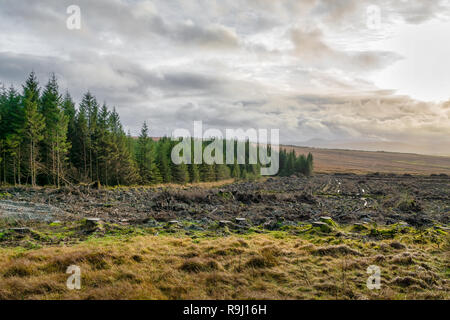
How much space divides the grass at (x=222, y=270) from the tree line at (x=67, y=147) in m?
19.6

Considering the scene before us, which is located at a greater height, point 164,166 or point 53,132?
point 53,132

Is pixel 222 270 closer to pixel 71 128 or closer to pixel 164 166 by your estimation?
pixel 71 128

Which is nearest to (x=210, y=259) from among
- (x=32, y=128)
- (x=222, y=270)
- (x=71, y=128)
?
(x=222, y=270)

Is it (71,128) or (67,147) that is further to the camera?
(71,128)

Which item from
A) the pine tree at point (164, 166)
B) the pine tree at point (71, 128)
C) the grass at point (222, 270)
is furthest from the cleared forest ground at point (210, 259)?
the pine tree at point (164, 166)

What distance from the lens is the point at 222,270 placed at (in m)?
7.44

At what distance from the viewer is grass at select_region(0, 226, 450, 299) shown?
606cm

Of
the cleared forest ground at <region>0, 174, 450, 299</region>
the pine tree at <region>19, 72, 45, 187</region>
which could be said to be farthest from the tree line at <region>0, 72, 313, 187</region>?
the cleared forest ground at <region>0, 174, 450, 299</region>

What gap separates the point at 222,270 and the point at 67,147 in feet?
131

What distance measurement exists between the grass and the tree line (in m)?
19.6

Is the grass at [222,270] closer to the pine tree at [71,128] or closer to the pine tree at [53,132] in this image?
the pine tree at [53,132]

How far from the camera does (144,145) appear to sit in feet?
188

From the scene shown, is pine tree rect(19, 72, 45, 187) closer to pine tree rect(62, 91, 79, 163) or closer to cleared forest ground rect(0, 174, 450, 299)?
pine tree rect(62, 91, 79, 163)

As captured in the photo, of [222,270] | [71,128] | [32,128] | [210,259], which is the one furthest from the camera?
[71,128]
